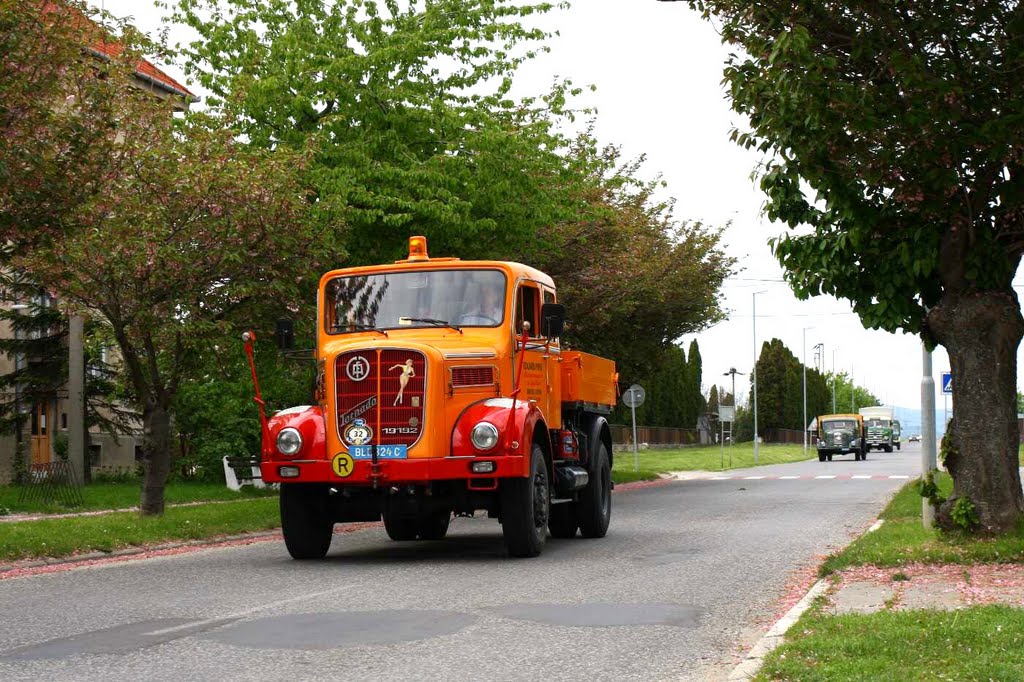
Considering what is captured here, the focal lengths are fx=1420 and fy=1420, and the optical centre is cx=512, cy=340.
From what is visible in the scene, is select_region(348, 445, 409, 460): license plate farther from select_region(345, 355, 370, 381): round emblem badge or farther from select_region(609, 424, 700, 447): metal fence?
select_region(609, 424, 700, 447): metal fence

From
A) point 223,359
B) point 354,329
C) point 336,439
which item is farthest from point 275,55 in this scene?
point 336,439

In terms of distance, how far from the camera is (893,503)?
23094mm

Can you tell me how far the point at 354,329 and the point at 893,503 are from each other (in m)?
11.2

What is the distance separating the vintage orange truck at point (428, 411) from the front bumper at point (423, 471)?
0.01 m

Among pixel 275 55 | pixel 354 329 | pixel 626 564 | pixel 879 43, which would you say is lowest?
pixel 626 564

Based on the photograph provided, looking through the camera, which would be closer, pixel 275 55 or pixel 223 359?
pixel 223 359

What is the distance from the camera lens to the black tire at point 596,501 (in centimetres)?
1742

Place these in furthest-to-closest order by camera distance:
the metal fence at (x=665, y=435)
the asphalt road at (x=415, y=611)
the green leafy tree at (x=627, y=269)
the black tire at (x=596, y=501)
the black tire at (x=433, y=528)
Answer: the metal fence at (x=665, y=435) < the green leafy tree at (x=627, y=269) < the black tire at (x=433, y=528) < the black tire at (x=596, y=501) < the asphalt road at (x=415, y=611)

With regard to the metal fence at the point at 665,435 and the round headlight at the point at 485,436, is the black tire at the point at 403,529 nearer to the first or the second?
the round headlight at the point at 485,436

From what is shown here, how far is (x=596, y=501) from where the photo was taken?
1753 centimetres

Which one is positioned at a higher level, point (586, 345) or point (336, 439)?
point (586, 345)

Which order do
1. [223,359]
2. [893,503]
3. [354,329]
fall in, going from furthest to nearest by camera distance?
[893,503] < [223,359] < [354,329]

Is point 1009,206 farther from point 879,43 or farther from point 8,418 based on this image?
point 8,418

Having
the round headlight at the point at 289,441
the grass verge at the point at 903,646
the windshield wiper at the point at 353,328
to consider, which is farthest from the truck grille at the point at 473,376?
the grass verge at the point at 903,646
